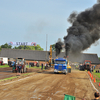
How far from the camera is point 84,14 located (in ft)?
159

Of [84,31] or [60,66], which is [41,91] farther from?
[84,31]

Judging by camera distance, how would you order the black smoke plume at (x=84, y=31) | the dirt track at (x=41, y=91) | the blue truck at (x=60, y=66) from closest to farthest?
the dirt track at (x=41, y=91), the blue truck at (x=60, y=66), the black smoke plume at (x=84, y=31)

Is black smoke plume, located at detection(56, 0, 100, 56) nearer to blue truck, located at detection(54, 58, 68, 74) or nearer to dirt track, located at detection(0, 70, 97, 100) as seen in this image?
blue truck, located at detection(54, 58, 68, 74)

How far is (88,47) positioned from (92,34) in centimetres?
491

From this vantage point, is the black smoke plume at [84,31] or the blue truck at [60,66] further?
the black smoke plume at [84,31]

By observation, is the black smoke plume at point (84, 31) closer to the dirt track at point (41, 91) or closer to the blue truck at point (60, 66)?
the blue truck at point (60, 66)

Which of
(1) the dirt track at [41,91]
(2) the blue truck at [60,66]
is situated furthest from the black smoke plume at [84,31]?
(1) the dirt track at [41,91]

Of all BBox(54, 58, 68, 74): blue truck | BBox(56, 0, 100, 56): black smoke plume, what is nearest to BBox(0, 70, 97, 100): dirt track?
BBox(54, 58, 68, 74): blue truck

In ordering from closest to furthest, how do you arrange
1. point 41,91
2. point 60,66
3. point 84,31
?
point 41,91, point 60,66, point 84,31

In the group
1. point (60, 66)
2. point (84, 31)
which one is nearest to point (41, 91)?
point (60, 66)

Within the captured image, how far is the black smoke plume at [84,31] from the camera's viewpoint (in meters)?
41.7

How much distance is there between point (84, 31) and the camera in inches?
1764

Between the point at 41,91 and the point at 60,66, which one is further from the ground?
the point at 60,66

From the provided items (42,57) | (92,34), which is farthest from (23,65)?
(42,57)
